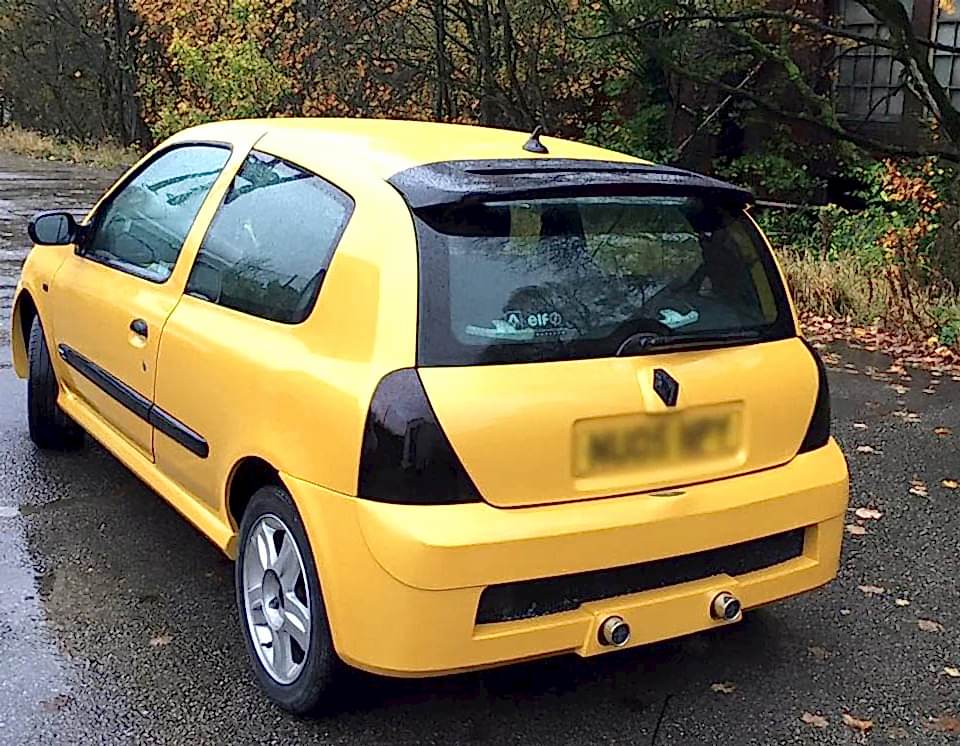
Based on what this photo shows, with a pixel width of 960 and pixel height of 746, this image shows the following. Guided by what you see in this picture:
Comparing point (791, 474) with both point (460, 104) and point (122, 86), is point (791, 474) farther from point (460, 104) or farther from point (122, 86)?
point (122, 86)

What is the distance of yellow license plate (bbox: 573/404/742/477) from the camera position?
10.4 ft

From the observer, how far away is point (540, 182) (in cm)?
345

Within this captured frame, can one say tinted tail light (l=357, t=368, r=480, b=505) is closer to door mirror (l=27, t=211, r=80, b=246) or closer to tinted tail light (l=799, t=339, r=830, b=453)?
tinted tail light (l=799, t=339, r=830, b=453)

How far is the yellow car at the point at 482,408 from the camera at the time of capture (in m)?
3.04

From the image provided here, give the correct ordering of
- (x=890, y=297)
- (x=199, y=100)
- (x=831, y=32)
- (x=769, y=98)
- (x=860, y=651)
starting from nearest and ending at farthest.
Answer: (x=860, y=651)
(x=890, y=297)
(x=831, y=32)
(x=769, y=98)
(x=199, y=100)

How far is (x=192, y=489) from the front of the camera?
401 centimetres

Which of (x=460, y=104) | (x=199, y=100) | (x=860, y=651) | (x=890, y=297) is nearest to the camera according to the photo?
(x=860, y=651)

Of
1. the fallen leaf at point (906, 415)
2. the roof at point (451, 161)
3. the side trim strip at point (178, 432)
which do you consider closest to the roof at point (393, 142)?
the roof at point (451, 161)

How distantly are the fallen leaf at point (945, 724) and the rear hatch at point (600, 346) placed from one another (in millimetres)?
904

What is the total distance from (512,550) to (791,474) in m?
1.00

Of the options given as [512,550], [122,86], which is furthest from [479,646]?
[122,86]

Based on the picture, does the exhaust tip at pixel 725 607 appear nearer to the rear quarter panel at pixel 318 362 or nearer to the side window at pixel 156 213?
the rear quarter panel at pixel 318 362

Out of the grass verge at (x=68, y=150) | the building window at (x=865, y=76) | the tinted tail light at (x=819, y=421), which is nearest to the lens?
the tinted tail light at (x=819, y=421)

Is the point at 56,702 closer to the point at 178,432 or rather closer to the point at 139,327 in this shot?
the point at 178,432
